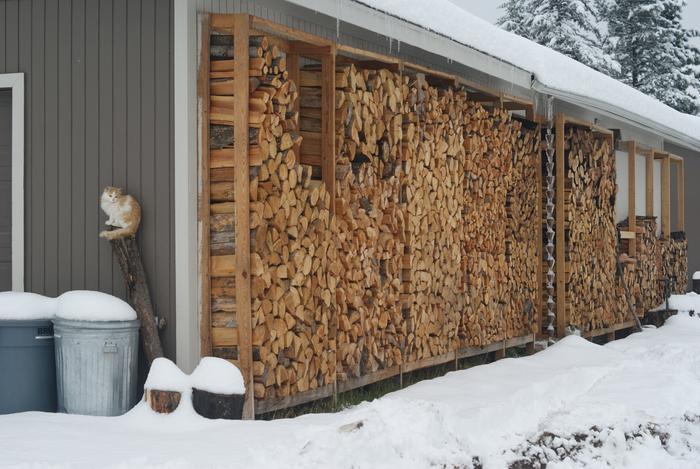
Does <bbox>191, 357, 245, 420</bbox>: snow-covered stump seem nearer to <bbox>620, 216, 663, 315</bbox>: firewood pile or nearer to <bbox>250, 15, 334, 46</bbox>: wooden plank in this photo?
<bbox>250, 15, 334, 46</bbox>: wooden plank

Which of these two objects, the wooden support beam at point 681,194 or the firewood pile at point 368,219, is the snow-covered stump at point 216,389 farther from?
the wooden support beam at point 681,194

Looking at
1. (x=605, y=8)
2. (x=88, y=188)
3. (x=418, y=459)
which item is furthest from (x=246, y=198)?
(x=605, y=8)

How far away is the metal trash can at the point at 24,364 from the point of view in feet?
21.9

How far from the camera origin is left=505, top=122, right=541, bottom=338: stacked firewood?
11172mm

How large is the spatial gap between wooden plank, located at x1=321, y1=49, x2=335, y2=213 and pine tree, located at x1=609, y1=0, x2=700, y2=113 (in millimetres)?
26995

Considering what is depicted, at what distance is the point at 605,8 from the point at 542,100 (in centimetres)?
2390

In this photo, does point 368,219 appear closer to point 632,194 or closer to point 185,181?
point 185,181

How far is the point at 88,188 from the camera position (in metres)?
7.08

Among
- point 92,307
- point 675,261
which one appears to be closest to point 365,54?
point 92,307

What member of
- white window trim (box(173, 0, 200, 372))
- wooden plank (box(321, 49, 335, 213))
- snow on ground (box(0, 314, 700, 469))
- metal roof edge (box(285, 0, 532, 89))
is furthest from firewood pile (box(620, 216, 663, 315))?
white window trim (box(173, 0, 200, 372))

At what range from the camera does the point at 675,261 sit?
16.8 m

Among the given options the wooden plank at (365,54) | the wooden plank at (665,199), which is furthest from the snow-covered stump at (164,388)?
the wooden plank at (665,199)

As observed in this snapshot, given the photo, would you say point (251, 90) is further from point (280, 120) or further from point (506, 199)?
point (506, 199)

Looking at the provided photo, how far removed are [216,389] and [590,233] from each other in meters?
7.60
